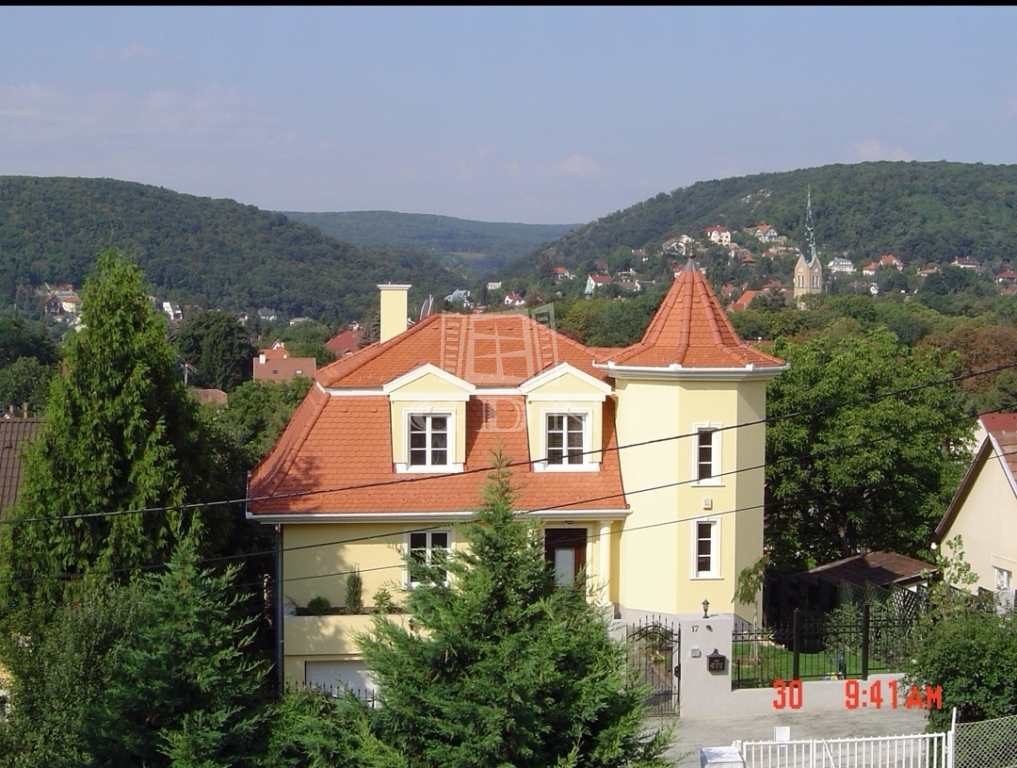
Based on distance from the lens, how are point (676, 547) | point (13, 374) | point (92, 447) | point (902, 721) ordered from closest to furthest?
point (92, 447)
point (902, 721)
point (676, 547)
point (13, 374)

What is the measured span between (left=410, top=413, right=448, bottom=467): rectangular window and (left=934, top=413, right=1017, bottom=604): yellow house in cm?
1017

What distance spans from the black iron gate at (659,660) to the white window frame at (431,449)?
4.33 m

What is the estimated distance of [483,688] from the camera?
12867 mm

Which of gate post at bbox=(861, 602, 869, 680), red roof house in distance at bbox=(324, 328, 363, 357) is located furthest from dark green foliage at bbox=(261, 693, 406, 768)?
red roof house in distance at bbox=(324, 328, 363, 357)

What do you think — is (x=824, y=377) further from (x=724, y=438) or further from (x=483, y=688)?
(x=483, y=688)

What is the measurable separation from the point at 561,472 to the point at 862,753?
779cm

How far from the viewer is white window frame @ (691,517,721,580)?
2136 cm

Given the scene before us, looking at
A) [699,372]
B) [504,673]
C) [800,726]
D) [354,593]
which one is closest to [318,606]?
[354,593]

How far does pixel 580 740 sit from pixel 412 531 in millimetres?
8535

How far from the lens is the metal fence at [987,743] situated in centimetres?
1596

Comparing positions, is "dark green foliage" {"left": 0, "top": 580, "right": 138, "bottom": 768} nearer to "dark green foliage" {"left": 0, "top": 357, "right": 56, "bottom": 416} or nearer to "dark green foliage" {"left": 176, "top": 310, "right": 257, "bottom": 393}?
"dark green foliage" {"left": 0, "top": 357, "right": 56, "bottom": 416}

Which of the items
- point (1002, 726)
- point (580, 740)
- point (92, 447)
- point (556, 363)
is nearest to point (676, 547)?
point (556, 363)

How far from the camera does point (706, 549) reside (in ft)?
70.9

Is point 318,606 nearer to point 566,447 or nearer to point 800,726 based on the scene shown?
point 566,447
